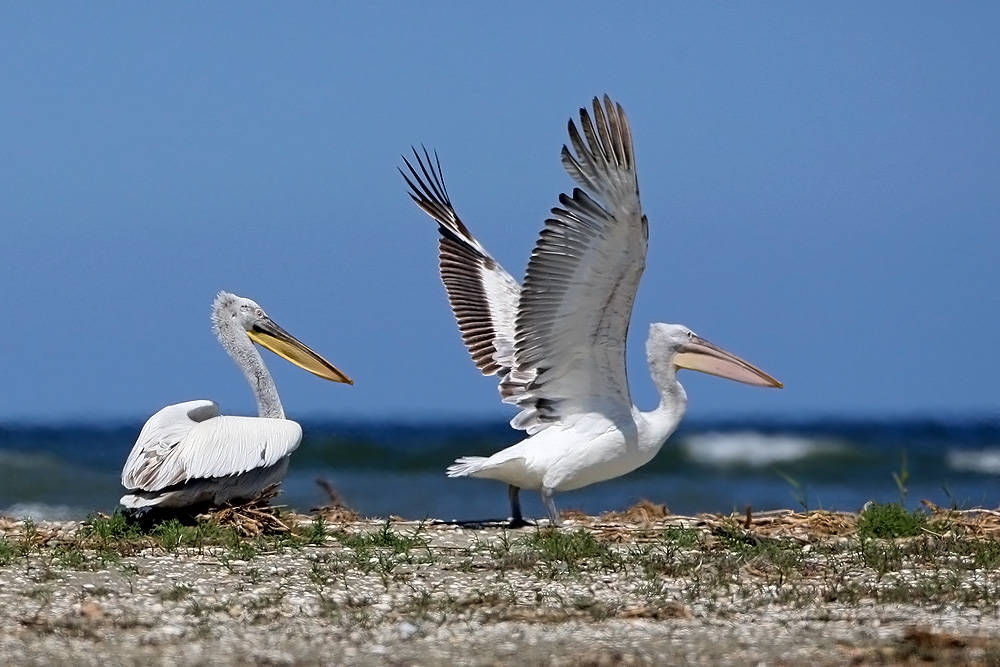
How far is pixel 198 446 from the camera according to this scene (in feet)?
24.5

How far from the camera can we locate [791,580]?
6.17 m

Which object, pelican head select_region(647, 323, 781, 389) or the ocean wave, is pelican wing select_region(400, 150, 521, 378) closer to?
pelican head select_region(647, 323, 781, 389)

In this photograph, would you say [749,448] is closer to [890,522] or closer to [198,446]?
[890,522]

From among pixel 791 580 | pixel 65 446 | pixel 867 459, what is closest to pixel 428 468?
pixel 65 446

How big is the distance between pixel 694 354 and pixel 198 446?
9.99 feet

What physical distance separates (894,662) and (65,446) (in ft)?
56.7

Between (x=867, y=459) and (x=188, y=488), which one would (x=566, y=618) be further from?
(x=867, y=459)

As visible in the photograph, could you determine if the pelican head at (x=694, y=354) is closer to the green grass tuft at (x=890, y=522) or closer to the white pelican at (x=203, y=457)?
the green grass tuft at (x=890, y=522)

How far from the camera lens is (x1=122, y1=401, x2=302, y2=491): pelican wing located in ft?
24.1

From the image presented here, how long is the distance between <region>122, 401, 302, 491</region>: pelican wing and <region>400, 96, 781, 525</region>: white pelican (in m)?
0.98

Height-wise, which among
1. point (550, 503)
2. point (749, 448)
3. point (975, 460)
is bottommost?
point (550, 503)

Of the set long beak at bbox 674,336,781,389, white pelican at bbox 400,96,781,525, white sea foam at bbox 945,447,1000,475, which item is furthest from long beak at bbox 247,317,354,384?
white sea foam at bbox 945,447,1000,475

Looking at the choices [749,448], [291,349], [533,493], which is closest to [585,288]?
[291,349]

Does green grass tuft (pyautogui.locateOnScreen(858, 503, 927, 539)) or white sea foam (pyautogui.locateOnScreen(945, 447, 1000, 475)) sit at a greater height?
white sea foam (pyautogui.locateOnScreen(945, 447, 1000, 475))
